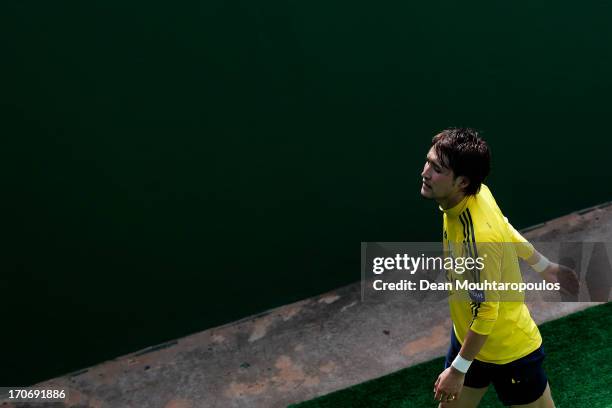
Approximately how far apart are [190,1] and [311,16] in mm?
647

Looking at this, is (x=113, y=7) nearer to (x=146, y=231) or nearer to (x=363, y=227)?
(x=146, y=231)

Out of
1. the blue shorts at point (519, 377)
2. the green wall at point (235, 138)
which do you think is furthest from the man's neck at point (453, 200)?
the green wall at point (235, 138)

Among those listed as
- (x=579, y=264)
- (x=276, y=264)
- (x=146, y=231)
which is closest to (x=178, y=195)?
(x=146, y=231)

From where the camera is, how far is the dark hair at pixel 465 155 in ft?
10.4

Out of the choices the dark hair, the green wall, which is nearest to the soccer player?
the dark hair

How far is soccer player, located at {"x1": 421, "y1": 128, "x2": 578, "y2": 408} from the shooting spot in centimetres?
317

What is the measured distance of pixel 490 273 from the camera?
10.2 feet

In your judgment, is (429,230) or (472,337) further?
(429,230)

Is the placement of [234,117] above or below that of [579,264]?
above

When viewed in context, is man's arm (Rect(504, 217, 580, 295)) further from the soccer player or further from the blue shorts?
the blue shorts

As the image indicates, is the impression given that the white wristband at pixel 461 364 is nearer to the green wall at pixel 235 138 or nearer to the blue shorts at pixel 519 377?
the blue shorts at pixel 519 377

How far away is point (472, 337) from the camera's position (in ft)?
10.5

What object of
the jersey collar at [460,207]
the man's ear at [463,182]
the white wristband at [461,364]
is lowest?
the white wristband at [461,364]

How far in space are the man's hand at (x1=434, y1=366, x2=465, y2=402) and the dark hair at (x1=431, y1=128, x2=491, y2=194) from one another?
690 mm
